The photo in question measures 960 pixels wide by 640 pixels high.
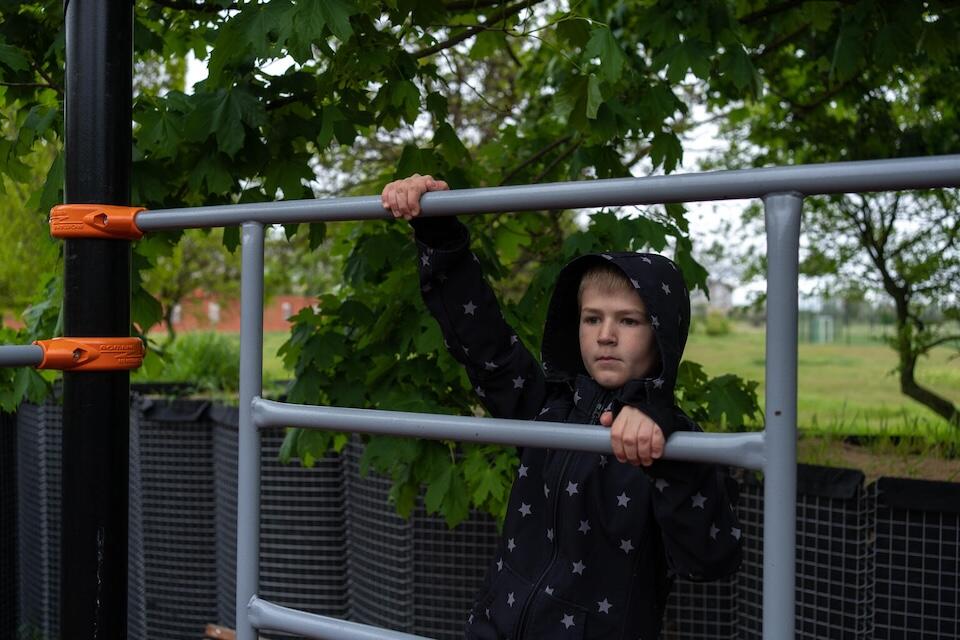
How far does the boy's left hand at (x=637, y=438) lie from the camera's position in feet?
3.94

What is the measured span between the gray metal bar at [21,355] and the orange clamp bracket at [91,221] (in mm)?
200

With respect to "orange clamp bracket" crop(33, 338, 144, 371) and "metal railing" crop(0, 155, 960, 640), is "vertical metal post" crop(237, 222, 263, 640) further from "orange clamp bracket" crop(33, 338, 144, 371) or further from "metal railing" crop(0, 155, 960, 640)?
"orange clamp bracket" crop(33, 338, 144, 371)

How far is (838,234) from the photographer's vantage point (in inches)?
227

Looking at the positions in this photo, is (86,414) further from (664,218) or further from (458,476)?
(664,218)

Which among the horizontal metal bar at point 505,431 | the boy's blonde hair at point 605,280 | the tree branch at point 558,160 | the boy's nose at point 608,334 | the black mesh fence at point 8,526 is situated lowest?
the black mesh fence at point 8,526

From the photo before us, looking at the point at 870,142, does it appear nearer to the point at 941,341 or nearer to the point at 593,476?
the point at 941,341

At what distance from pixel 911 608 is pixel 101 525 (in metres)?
2.21

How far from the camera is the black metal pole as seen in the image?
1700 millimetres

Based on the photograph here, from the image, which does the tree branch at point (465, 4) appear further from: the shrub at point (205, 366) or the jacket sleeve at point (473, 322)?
the shrub at point (205, 366)

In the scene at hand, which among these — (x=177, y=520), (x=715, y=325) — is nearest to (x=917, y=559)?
(x=177, y=520)

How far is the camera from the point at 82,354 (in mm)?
1685

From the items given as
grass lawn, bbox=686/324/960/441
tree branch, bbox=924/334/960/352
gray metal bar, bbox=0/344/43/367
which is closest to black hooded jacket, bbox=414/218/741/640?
gray metal bar, bbox=0/344/43/367

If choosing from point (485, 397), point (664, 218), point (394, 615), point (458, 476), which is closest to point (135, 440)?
point (394, 615)

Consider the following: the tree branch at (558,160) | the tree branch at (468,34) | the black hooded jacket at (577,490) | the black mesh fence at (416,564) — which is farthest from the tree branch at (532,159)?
the black hooded jacket at (577,490)
